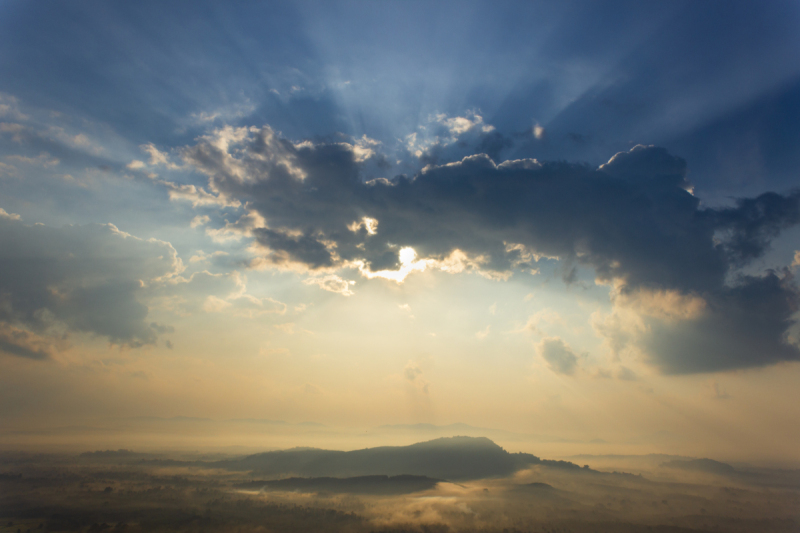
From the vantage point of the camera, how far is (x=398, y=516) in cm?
17412

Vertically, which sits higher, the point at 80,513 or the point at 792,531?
the point at 792,531

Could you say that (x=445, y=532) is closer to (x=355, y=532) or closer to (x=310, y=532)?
(x=355, y=532)

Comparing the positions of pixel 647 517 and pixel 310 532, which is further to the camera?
pixel 647 517

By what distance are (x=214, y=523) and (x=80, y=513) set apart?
218ft

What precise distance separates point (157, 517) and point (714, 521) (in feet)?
849

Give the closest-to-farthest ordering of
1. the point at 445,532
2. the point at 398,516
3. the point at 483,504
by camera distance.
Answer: the point at 445,532 → the point at 398,516 → the point at 483,504

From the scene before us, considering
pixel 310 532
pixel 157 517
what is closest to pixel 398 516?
pixel 310 532

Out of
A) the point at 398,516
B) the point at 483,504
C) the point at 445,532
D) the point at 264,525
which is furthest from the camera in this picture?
the point at 483,504

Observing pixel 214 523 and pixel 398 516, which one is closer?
pixel 214 523

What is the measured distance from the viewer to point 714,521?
166 metres

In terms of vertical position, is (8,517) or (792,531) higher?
(792,531)

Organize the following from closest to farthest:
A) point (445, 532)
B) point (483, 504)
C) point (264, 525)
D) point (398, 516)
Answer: point (445, 532) < point (264, 525) < point (398, 516) < point (483, 504)

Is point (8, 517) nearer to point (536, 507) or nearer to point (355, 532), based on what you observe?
point (355, 532)

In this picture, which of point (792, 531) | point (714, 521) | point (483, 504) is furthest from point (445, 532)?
point (792, 531)
